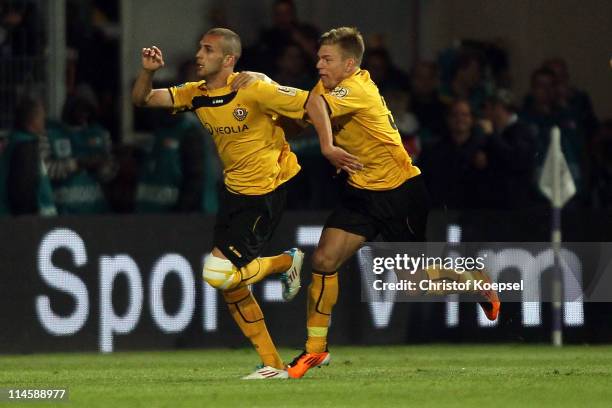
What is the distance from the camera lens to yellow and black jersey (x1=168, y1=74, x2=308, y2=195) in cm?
1180

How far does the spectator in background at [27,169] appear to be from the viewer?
1545 cm

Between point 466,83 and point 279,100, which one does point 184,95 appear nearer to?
point 279,100

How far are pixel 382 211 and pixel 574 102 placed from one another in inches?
220

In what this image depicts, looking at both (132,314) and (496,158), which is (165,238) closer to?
(132,314)

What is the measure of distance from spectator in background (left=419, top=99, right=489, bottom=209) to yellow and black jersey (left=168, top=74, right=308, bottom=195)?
4.08m

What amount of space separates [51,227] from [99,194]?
50.4 inches

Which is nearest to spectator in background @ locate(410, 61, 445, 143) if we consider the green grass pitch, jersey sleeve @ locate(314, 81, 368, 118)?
the green grass pitch

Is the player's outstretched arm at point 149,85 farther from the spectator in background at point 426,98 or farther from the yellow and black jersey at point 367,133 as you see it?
the spectator in background at point 426,98

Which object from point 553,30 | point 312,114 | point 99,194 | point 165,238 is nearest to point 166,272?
point 165,238

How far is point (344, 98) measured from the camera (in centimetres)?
1177

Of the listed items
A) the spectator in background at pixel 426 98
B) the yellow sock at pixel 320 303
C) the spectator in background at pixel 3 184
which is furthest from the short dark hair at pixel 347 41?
the spectator in background at pixel 426 98

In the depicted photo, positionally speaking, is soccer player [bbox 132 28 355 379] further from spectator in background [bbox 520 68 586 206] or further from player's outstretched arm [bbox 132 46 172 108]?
spectator in background [bbox 520 68 586 206]

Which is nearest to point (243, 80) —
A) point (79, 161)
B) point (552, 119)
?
point (79, 161)

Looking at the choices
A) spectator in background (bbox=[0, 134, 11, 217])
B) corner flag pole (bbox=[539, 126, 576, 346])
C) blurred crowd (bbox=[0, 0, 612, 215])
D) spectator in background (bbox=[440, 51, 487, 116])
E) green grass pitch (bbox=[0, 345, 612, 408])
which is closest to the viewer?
green grass pitch (bbox=[0, 345, 612, 408])
